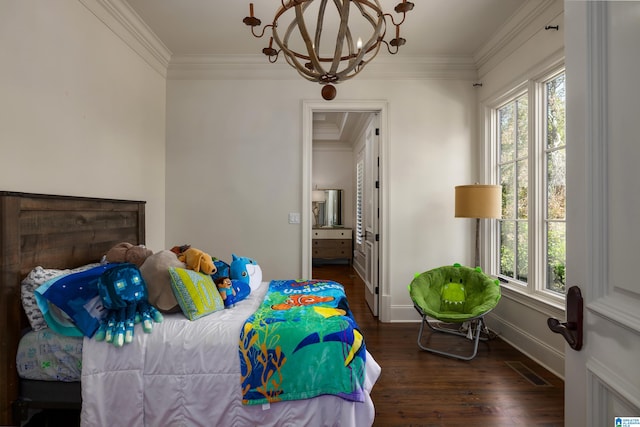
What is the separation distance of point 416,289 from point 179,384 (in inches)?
84.2

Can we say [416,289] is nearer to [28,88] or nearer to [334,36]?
[334,36]

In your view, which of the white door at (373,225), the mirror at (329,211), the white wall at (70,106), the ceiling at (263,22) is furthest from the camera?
the mirror at (329,211)

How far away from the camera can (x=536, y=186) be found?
266cm

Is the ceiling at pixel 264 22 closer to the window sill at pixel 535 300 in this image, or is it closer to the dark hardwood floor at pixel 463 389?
the window sill at pixel 535 300

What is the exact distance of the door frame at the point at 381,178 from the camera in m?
3.47

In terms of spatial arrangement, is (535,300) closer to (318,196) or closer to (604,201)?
(604,201)

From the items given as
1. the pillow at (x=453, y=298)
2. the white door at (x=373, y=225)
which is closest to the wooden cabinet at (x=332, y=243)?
the white door at (x=373, y=225)

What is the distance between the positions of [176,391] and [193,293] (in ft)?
1.64

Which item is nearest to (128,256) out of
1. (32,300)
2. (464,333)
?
(32,300)

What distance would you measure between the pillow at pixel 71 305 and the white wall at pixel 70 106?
0.65 m

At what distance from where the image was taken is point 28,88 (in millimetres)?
1834

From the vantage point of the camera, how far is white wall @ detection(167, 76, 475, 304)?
11.4 feet

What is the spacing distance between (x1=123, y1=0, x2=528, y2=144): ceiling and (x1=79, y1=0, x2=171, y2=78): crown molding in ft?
0.18

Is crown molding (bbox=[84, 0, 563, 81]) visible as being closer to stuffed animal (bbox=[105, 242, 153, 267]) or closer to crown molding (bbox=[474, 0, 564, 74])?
crown molding (bbox=[474, 0, 564, 74])
